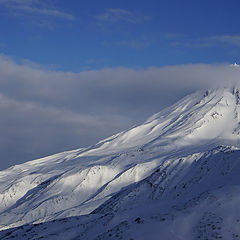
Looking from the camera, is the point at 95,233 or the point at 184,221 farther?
the point at 95,233

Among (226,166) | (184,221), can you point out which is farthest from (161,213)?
(226,166)

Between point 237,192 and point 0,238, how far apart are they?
44.6 meters

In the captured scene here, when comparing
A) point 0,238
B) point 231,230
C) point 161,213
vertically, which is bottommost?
point 231,230

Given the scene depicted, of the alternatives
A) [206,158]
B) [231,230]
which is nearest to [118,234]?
[231,230]

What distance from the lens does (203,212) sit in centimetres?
6200

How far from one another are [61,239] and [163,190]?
296 ft

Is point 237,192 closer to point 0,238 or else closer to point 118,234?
point 118,234

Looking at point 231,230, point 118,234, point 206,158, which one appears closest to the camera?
point 231,230

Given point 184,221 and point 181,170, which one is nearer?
point 184,221

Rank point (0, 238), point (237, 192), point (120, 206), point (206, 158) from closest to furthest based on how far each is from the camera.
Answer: point (237, 192) < point (0, 238) < point (120, 206) < point (206, 158)

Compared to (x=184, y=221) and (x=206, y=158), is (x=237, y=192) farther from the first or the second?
(x=206, y=158)

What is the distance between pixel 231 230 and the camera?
54.1m

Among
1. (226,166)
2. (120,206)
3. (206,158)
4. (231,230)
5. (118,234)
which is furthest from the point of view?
(206,158)

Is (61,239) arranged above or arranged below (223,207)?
above
